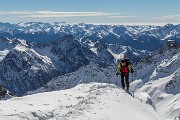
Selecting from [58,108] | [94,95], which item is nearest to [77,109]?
[58,108]

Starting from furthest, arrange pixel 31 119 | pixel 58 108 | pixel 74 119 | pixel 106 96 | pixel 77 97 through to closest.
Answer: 1. pixel 106 96
2. pixel 77 97
3. pixel 58 108
4. pixel 74 119
5. pixel 31 119

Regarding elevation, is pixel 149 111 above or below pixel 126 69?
below

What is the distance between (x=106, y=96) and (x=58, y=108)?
763 centimetres

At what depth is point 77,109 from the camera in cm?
2483

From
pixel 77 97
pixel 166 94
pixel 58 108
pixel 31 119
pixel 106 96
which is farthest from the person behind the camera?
pixel 166 94

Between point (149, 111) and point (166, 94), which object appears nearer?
point (149, 111)

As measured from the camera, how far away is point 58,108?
952 inches

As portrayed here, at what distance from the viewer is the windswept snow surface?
71.8 feet

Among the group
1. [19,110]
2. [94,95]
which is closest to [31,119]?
[19,110]

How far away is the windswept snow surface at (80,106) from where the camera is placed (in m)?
21.9

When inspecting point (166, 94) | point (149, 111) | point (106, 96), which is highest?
point (106, 96)

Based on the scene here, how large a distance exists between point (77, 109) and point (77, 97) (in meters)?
3.92

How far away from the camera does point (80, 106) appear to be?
25797mm

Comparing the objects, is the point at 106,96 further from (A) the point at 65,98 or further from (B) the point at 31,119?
(B) the point at 31,119
